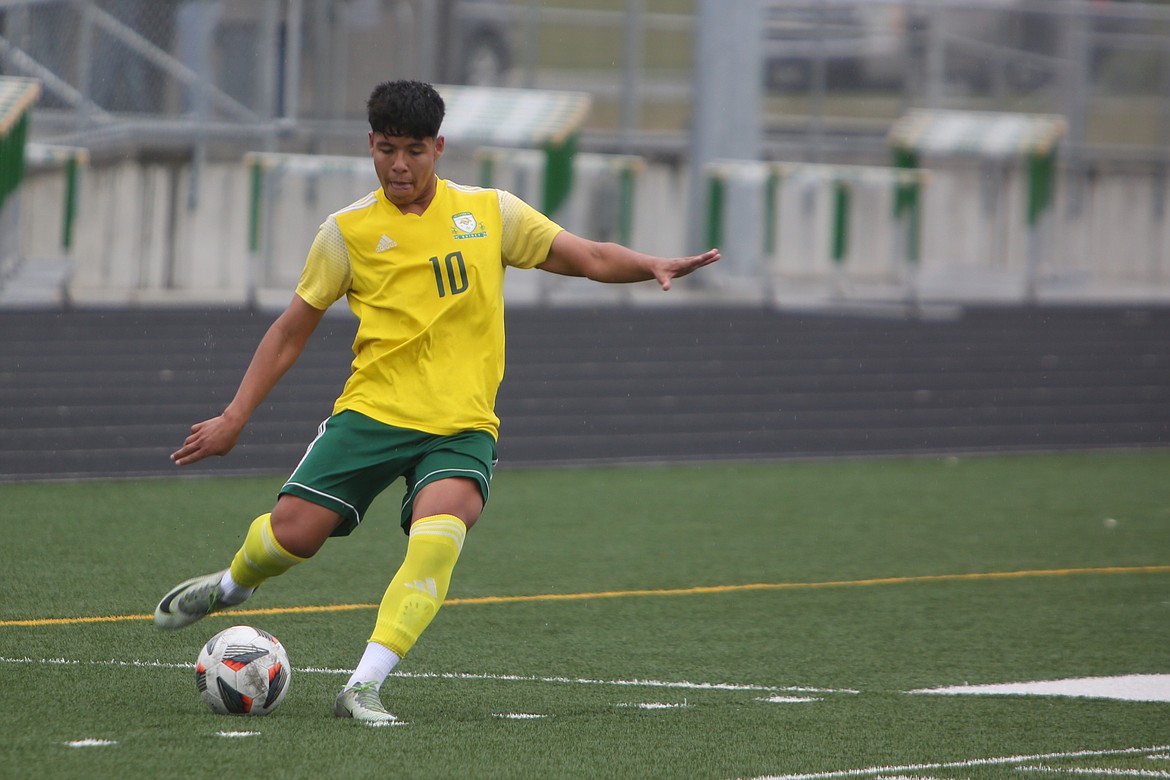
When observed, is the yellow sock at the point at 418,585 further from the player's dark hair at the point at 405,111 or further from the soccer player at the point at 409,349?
the player's dark hair at the point at 405,111

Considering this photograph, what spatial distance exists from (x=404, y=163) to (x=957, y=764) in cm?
231

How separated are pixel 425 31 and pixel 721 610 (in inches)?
528

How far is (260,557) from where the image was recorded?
5.55 metres

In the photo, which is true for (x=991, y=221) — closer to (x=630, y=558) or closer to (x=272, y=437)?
(x=272, y=437)

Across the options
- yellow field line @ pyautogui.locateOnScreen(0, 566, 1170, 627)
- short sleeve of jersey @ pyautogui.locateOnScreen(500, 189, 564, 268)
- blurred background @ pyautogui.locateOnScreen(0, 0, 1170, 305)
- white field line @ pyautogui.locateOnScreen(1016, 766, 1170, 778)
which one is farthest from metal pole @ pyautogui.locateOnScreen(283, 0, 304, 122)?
white field line @ pyautogui.locateOnScreen(1016, 766, 1170, 778)

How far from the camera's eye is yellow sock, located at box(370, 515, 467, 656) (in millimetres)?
5230

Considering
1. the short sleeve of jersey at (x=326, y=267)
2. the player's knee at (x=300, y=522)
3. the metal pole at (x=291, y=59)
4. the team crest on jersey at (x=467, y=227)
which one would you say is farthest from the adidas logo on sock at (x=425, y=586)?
the metal pole at (x=291, y=59)

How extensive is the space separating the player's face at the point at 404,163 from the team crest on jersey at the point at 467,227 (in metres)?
0.14

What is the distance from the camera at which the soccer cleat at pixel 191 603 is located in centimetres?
576

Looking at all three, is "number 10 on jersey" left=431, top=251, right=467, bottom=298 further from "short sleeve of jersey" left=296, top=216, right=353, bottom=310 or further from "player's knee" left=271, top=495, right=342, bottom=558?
"player's knee" left=271, top=495, right=342, bottom=558

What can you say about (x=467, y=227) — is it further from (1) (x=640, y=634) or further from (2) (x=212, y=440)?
(1) (x=640, y=634)

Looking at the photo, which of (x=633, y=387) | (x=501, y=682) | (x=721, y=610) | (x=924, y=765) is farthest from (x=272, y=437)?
(x=924, y=765)

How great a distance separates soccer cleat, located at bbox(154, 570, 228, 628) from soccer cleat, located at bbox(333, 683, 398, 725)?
753 millimetres

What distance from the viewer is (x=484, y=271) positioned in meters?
5.52
